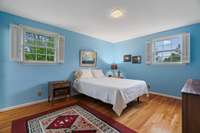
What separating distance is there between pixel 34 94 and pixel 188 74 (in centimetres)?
484

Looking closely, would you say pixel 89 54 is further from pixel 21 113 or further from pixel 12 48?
pixel 21 113

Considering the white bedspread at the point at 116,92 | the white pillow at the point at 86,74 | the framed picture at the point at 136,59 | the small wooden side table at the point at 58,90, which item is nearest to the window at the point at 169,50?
the framed picture at the point at 136,59

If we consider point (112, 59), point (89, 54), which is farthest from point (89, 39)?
point (112, 59)

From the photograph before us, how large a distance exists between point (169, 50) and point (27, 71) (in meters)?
4.76

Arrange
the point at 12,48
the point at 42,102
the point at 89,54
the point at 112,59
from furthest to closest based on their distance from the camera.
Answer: the point at 112,59, the point at 89,54, the point at 42,102, the point at 12,48

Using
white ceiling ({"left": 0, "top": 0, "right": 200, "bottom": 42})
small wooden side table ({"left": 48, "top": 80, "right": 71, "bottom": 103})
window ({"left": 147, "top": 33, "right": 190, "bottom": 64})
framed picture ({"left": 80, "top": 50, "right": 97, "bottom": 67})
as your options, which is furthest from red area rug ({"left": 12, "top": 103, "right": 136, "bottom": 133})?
window ({"left": 147, "top": 33, "right": 190, "bottom": 64})

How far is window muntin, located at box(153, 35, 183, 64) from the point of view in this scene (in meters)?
3.64

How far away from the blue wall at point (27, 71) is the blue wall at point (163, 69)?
7.61ft

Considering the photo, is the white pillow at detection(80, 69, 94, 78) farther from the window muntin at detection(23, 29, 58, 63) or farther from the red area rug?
the red area rug

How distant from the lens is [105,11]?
2553mm

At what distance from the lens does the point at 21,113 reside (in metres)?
2.46

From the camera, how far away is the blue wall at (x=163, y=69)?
3277 millimetres

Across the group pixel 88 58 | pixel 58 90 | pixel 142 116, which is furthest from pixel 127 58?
pixel 58 90

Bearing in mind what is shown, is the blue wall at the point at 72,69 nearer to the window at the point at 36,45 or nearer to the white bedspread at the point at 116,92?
the window at the point at 36,45
